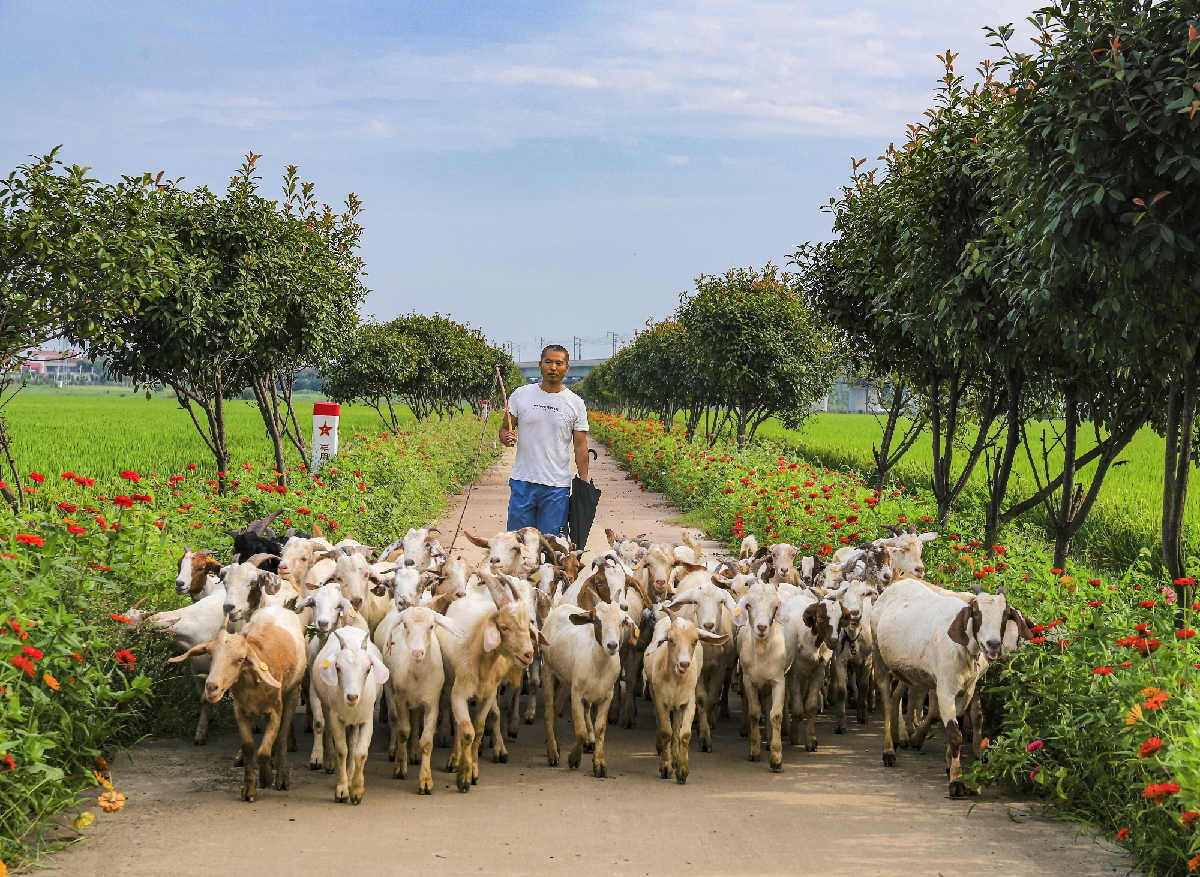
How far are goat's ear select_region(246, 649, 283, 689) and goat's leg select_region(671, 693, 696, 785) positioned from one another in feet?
7.46

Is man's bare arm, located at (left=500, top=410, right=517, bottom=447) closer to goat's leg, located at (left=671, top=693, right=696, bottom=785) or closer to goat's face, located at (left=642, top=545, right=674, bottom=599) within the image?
goat's face, located at (left=642, top=545, right=674, bottom=599)

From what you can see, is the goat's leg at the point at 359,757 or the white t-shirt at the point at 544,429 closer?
the goat's leg at the point at 359,757

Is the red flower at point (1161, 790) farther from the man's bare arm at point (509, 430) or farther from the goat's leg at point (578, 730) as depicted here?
the man's bare arm at point (509, 430)

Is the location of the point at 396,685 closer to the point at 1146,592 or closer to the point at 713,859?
the point at 713,859

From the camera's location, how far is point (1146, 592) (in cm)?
751

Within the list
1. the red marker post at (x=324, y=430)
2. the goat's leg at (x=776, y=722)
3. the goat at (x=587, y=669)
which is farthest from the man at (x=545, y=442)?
the red marker post at (x=324, y=430)

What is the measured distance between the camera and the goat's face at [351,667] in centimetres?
566

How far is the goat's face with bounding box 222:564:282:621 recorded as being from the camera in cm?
650

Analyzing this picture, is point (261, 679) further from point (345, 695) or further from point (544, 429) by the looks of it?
point (544, 429)

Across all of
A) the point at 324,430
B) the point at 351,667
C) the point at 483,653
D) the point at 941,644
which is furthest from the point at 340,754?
the point at 324,430

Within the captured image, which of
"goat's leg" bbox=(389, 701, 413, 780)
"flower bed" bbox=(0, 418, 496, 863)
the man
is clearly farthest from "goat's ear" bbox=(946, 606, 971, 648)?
"flower bed" bbox=(0, 418, 496, 863)

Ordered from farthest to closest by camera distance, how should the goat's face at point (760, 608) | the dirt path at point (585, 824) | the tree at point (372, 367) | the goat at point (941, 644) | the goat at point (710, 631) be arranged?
the tree at point (372, 367) < the goat at point (710, 631) < the goat's face at point (760, 608) < the goat at point (941, 644) < the dirt path at point (585, 824)

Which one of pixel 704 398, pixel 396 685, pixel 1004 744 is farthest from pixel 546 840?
pixel 704 398

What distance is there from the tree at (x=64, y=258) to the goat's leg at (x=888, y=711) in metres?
7.06
